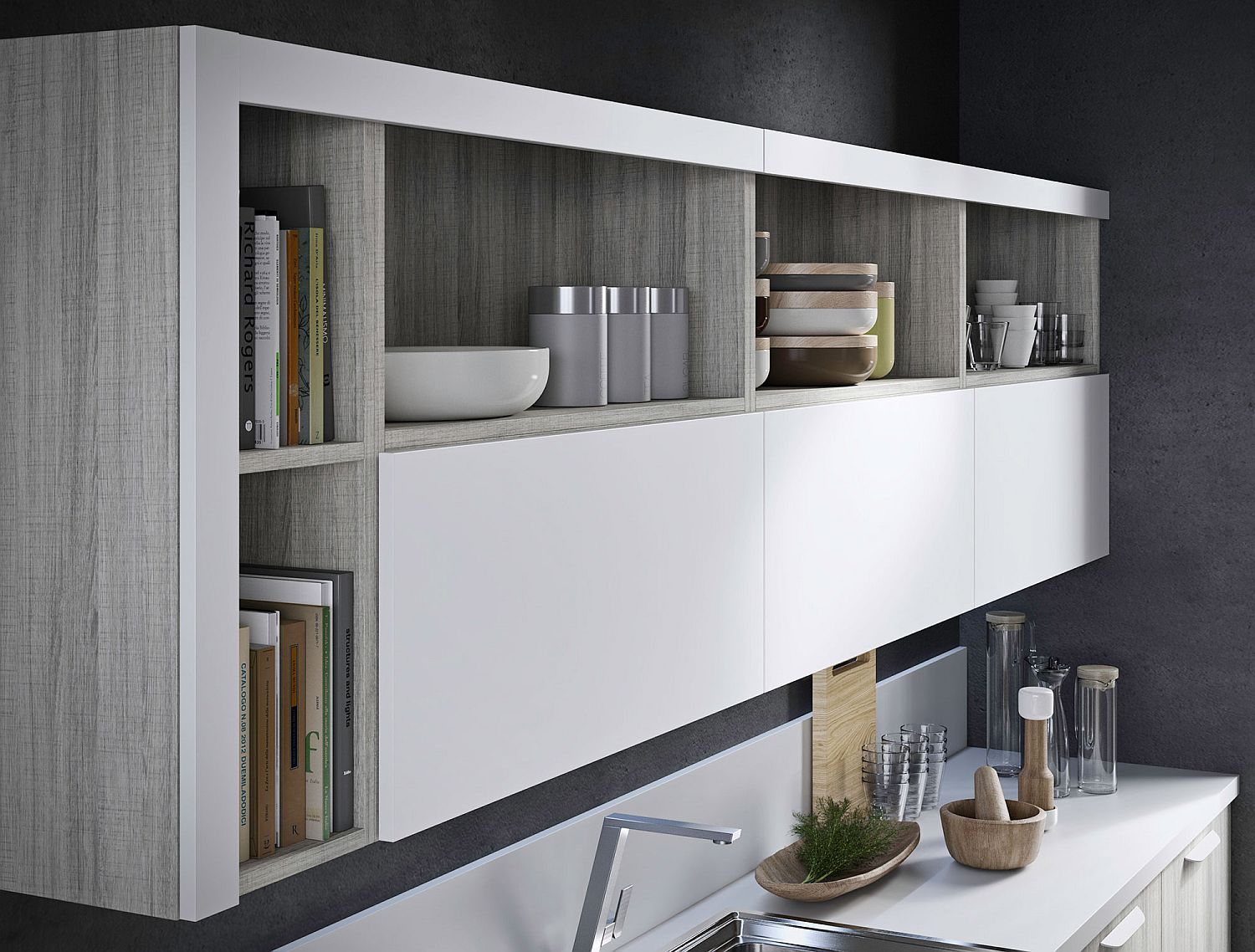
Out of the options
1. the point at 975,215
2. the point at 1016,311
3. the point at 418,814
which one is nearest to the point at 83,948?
the point at 418,814

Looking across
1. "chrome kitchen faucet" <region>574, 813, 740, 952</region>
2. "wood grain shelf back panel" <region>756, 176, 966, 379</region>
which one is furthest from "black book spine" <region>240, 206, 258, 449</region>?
"wood grain shelf back panel" <region>756, 176, 966, 379</region>

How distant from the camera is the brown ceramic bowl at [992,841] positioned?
2484 mm

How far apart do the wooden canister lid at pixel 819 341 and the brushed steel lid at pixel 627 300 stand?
393 mm

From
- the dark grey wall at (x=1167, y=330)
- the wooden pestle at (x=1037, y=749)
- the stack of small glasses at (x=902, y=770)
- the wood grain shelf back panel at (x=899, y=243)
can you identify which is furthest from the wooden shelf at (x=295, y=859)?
the dark grey wall at (x=1167, y=330)

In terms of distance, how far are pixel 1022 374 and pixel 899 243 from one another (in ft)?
1.50

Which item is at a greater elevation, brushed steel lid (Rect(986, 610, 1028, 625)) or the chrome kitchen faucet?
brushed steel lid (Rect(986, 610, 1028, 625))

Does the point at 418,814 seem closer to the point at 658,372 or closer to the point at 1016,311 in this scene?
the point at 658,372

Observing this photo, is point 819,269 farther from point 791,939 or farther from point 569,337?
point 791,939

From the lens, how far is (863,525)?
2.13 meters

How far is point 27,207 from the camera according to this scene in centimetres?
116

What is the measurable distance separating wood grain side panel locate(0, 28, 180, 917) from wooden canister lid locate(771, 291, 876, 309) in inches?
45.4

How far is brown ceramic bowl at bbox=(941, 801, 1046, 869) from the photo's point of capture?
2484 millimetres

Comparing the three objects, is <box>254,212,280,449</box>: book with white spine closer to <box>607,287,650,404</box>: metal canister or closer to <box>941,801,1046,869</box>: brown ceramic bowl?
<box>607,287,650,404</box>: metal canister

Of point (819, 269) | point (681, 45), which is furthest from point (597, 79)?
point (819, 269)
